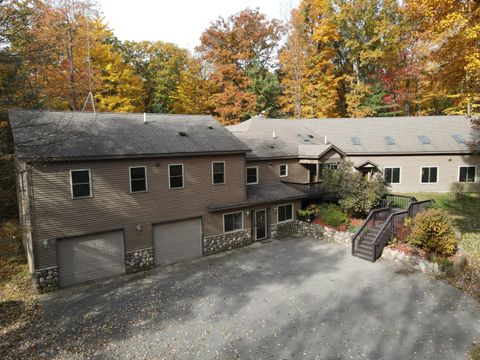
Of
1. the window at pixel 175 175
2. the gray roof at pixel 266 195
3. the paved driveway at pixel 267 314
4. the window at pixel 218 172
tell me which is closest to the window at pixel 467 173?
the gray roof at pixel 266 195

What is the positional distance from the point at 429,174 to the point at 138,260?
26.7m

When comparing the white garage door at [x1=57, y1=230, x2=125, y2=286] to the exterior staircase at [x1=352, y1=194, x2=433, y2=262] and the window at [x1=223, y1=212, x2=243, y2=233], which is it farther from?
the exterior staircase at [x1=352, y1=194, x2=433, y2=262]

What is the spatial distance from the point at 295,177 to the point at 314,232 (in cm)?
561

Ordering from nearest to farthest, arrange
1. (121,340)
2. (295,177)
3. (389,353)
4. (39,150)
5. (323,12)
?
(389,353) → (121,340) → (39,150) → (295,177) → (323,12)

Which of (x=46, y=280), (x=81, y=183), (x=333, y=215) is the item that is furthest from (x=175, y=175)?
(x=333, y=215)

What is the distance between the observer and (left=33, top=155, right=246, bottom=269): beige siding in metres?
12.9

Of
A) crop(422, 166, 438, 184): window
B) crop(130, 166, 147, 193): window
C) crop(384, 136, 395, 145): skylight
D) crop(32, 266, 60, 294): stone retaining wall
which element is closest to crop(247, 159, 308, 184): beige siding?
crop(130, 166, 147, 193): window

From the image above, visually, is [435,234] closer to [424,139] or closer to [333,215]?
[333,215]

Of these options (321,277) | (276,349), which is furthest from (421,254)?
(276,349)

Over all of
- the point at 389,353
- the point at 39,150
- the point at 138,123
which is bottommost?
the point at 389,353

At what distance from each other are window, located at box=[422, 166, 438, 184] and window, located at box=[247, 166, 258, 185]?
17.0 m

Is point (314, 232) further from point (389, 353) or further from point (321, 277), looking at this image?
point (389, 353)

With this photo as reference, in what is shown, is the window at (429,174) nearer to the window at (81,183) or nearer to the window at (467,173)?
the window at (467,173)

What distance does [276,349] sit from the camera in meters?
9.25
